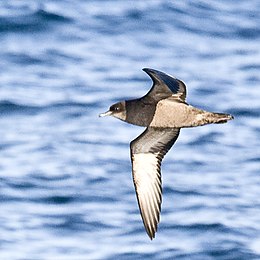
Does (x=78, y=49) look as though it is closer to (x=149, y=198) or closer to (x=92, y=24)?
(x=92, y=24)

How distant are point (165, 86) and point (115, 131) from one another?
279 inches

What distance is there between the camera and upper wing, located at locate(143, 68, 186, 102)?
9242 millimetres

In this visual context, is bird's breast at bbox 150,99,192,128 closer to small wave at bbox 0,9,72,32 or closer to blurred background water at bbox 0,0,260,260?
blurred background water at bbox 0,0,260,260

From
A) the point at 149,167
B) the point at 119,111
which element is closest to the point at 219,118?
the point at 119,111

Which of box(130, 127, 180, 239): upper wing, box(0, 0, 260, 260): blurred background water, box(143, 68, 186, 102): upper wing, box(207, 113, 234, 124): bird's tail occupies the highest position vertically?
box(143, 68, 186, 102): upper wing

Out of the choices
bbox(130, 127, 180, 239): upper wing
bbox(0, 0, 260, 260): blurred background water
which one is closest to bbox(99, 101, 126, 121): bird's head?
bbox(130, 127, 180, 239): upper wing

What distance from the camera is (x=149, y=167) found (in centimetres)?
1010

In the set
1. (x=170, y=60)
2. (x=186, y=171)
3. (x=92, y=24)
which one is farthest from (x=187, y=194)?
(x=92, y=24)

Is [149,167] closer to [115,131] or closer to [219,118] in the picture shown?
[219,118]

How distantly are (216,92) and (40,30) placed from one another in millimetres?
2998

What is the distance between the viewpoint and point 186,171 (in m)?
15.7

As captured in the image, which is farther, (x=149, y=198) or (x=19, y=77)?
(x=19, y=77)

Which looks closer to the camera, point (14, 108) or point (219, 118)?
point (219, 118)

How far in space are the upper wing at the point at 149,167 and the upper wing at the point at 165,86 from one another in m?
0.58
